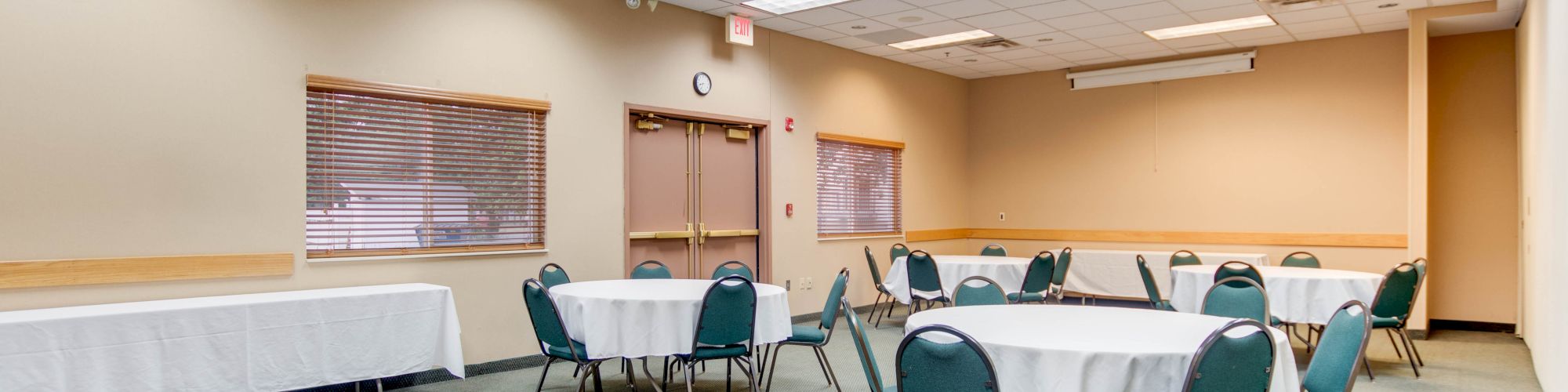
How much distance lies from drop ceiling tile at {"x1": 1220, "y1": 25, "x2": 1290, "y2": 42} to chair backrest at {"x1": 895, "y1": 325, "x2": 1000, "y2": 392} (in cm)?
A: 659

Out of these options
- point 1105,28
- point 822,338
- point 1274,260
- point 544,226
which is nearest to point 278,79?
point 544,226

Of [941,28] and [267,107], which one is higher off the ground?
[941,28]

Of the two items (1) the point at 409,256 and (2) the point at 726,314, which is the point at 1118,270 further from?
(1) the point at 409,256

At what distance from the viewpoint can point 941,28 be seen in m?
7.77

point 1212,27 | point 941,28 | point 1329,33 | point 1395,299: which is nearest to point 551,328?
point 941,28

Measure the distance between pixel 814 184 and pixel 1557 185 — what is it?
18.1 ft

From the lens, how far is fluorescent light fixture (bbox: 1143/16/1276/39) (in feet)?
25.1

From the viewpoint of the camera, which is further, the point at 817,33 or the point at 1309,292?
the point at 817,33

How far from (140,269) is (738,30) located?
14.6 ft

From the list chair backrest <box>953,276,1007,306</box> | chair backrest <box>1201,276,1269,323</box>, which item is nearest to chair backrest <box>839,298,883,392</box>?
chair backrest <box>953,276,1007,306</box>

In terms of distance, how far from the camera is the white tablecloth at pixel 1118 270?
8.80 metres

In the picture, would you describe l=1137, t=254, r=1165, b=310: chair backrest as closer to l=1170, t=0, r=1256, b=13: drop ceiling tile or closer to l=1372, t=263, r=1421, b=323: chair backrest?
l=1372, t=263, r=1421, b=323: chair backrest

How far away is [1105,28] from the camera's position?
7824 mm

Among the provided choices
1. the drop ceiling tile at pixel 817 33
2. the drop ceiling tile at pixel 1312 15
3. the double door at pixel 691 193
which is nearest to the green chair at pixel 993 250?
the double door at pixel 691 193
